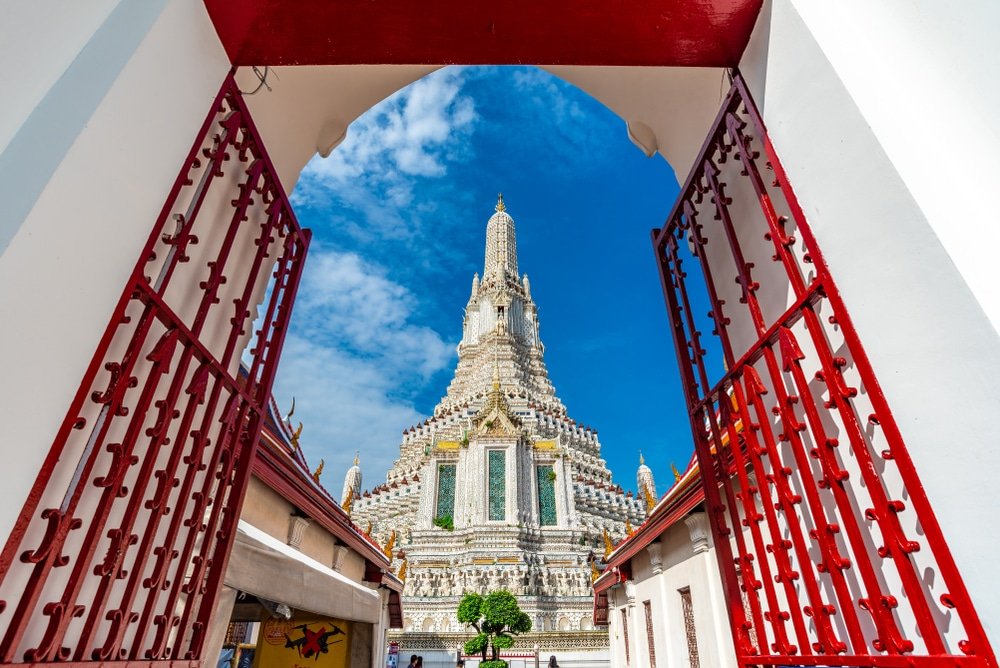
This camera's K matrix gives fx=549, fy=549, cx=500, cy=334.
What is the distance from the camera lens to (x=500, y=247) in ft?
185

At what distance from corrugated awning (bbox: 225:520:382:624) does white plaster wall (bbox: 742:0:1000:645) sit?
13.2 ft

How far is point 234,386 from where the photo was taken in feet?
10.7

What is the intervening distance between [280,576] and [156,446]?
2.49 m

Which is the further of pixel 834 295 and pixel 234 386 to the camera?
pixel 234 386

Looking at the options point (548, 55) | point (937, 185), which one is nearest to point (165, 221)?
point (548, 55)

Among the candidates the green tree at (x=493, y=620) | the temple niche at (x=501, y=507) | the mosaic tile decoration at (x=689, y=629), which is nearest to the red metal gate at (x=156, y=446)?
the mosaic tile decoration at (x=689, y=629)

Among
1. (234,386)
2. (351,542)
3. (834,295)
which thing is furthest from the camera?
(351,542)

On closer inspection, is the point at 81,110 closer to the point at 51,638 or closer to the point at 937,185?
the point at 51,638

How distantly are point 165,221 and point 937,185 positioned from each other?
3.31 metres

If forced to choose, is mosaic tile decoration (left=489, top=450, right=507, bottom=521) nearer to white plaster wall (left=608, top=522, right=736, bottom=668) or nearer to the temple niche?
the temple niche

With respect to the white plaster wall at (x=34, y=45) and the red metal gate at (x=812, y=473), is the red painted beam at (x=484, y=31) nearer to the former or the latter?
the red metal gate at (x=812, y=473)

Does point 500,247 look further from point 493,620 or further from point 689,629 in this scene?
point 689,629

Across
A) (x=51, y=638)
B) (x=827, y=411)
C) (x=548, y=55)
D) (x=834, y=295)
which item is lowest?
(x=51, y=638)

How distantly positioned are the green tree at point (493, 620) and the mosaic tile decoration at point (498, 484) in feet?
30.5
